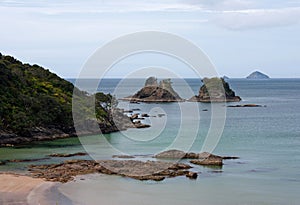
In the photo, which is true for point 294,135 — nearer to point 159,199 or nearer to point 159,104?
point 159,199

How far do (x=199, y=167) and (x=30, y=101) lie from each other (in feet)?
94.0

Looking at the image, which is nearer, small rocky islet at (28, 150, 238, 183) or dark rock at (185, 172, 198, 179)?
dark rock at (185, 172, 198, 179)

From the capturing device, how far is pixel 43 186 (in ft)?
114

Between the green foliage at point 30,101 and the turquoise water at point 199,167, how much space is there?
14.3 feet

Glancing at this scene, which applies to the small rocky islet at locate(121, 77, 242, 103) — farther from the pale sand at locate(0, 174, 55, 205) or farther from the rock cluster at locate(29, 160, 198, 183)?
the pale sand at locate(0, 174, 55, 205)

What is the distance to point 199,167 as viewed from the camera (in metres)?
42.6

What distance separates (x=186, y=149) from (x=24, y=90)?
25.4 meters

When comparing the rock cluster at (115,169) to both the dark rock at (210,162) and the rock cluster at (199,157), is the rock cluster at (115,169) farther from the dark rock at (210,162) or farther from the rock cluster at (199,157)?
the rock cluster at (199,157)

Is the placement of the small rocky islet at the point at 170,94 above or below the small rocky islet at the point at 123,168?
above

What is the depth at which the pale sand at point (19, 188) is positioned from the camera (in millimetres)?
30719

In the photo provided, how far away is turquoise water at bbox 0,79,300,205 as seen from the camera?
1312 inches

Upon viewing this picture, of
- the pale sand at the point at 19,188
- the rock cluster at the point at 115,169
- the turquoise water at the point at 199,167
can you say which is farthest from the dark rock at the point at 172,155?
the pale sand at the point at 19,188

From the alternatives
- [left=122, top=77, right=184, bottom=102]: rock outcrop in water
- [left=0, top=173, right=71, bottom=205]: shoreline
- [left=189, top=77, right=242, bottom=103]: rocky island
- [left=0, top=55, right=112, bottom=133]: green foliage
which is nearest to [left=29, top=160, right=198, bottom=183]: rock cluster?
[left=0, top=173, right=71, bottom=205]: shoreline

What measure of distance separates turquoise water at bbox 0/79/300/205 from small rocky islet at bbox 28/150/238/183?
113 centimetres
